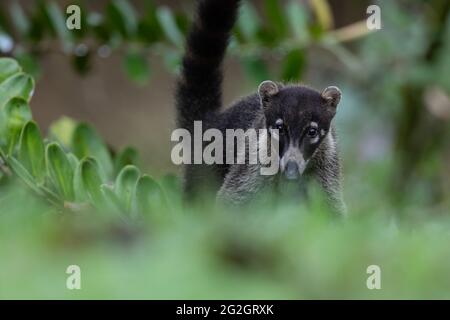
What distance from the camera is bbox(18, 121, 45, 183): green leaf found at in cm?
273

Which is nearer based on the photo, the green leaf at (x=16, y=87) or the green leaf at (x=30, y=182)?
the green leaf at (x=30, y=182)

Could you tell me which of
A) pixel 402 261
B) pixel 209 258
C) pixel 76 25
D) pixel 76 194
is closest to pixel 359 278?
pixel 402 261

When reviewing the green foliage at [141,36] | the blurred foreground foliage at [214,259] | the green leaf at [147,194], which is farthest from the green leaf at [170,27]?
the blurred foreground foliage at [214,259]

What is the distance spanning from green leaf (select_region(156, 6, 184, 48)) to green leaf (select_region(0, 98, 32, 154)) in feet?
5.74

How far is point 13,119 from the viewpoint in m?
2.85

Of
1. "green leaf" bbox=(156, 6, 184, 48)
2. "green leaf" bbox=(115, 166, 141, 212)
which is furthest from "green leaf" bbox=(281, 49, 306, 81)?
"green leaf" bbox=(115, 166, 141, 212)

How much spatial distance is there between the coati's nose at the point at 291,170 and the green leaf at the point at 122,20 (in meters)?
1.50

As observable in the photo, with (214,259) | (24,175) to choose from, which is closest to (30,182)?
(24,175)

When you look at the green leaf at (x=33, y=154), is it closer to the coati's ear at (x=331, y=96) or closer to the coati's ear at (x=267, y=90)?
the coati's ear at (x=267, y=90)

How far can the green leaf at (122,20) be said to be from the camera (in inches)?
175

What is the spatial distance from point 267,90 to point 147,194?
122cm

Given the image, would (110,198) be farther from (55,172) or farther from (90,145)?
(90,145)

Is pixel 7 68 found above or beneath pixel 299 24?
beneath

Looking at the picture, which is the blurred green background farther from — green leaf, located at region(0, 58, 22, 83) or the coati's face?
green leaf, located at region(0, 58, 22, 83)
